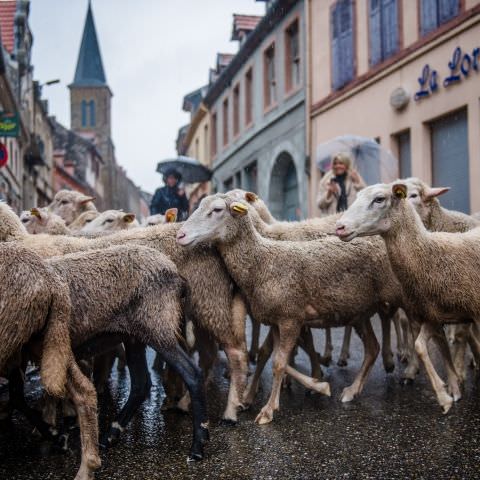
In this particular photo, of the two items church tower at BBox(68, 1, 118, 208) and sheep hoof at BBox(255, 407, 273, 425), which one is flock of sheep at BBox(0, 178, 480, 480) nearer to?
sheep hoof at BBox(255, 407, 273, 425)

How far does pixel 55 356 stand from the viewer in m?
3.70

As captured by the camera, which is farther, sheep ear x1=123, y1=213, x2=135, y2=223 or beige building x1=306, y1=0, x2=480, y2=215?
beige building x1=306, y1=0, x2=480, y2=215

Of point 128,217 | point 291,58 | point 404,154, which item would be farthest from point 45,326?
point 291,58

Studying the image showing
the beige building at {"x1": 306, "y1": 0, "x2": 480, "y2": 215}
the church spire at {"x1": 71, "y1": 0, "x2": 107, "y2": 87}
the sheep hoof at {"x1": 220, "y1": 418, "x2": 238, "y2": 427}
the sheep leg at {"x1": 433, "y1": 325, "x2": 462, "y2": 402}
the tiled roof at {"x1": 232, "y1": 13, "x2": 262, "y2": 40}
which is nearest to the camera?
the sheep hoof at {"x1": 220, "y1": 418, "x2": 238, "y2": 427}

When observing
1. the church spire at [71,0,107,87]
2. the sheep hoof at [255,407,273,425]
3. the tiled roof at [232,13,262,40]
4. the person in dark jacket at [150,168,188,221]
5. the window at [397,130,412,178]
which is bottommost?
the sheep hoof at [255,407,273,425]

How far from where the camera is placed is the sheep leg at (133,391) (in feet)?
14.6

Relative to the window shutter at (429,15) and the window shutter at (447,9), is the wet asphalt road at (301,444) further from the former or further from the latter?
the window shutter at (429,15)

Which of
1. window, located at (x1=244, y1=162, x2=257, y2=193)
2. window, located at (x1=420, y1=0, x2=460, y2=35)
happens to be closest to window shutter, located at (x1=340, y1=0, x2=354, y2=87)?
window, located at (x1=420, y1=0, x2=460, y2=35)

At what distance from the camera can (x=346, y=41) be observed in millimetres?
17844

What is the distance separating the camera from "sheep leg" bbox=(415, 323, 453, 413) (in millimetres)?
4945

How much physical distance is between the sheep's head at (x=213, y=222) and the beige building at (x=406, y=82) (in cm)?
Answer: 861

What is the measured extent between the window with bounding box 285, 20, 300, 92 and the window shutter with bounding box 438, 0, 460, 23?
7691 millimetres

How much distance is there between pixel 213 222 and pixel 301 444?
5.70ft

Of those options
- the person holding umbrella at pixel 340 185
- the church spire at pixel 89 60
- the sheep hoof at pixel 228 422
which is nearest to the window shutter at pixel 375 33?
the person holding umbrella at pixel 340 185
